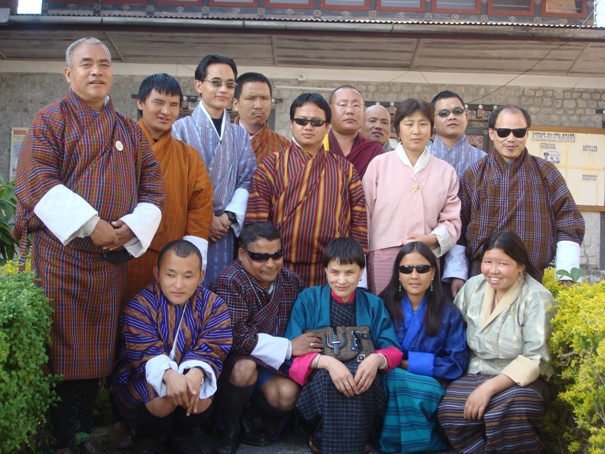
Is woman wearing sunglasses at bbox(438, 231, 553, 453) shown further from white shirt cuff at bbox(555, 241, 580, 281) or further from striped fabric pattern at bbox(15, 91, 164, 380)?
striped fabric pattern at bbox(15, 91, 164, 380)

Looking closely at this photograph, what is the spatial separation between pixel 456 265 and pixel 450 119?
1.14 m

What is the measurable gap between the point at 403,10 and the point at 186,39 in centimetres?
310

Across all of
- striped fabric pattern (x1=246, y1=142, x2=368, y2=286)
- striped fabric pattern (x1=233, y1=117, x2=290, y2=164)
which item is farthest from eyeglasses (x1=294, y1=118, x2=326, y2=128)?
striped fabric pattern (x1=233, y1=117, x2=290, y2=164)

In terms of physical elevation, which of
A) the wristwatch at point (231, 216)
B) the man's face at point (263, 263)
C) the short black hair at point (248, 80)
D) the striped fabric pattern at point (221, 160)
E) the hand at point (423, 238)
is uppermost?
the short black hair at point (248, 80)

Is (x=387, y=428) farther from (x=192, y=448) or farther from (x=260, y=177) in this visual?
(x=260, y=177)

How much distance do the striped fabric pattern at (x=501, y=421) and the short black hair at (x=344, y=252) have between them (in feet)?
2.80

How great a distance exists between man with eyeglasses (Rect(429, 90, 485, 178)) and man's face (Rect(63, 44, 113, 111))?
7.93 feet

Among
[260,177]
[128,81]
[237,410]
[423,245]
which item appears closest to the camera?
[237,410]

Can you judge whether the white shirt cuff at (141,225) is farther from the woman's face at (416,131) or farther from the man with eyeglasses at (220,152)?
the woman's face at (416,131)

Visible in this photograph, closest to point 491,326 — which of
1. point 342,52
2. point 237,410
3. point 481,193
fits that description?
point 481,193

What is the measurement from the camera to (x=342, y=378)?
10.2 feet

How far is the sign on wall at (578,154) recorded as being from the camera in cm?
925

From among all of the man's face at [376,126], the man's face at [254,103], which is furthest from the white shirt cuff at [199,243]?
the man's face at [376,126]

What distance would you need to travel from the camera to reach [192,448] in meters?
3.06
